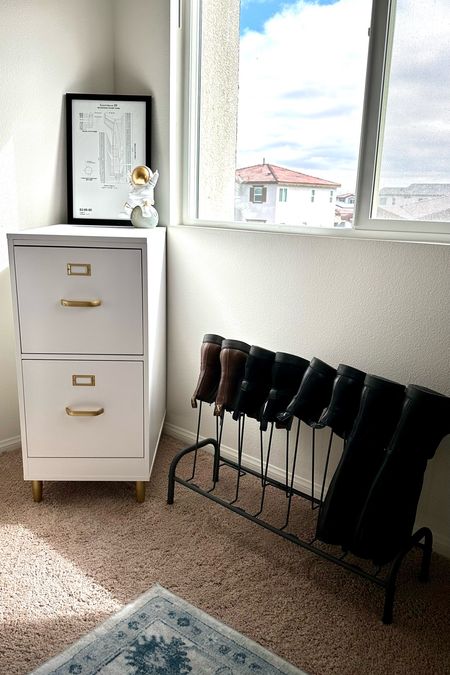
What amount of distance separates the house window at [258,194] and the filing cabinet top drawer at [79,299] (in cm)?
56

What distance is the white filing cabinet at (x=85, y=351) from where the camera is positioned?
5.53 ft

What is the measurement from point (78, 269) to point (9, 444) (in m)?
0.96

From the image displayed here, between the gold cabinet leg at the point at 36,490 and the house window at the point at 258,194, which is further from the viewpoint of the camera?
the house window at the point at 258,194

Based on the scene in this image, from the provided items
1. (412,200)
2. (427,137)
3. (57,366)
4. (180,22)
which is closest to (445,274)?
(412,200)

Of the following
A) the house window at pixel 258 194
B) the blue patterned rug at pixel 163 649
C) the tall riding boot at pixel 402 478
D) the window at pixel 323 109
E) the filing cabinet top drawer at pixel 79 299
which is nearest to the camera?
the blue patterned rug at pixel 163 649

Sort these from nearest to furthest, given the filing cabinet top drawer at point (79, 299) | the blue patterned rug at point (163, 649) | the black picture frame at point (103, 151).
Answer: the blue patterned rug at point (163, 649) < the filing cabinet top drawer at point (79, 299) < the black picture frame at point (103, 151)

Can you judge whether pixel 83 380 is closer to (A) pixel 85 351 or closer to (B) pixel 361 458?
(A) pixel 85 351

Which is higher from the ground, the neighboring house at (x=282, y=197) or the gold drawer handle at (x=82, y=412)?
the neighboring house at (x=282, y=197)

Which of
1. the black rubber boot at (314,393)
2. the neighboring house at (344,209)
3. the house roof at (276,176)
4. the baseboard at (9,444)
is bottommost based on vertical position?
the baseboard at (9,444)

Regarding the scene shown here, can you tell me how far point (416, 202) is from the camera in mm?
1637

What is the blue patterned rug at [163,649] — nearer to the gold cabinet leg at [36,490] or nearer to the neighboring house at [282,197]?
the gold cabinet leg at [36,490]

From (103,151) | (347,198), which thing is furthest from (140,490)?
(103,151)

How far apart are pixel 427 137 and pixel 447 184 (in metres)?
0.15

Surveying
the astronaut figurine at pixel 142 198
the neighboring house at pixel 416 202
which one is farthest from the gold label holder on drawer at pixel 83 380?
the neighboring house at pixel 416 202
